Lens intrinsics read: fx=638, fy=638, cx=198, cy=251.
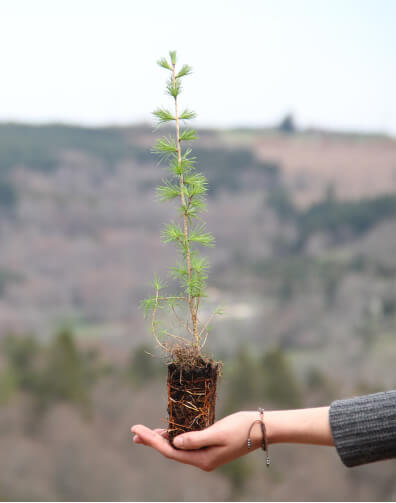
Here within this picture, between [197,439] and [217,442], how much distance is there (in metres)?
0.04

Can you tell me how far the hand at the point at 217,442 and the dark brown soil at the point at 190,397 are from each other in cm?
7

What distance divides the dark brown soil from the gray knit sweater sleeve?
283mm

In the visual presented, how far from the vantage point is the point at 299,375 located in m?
17.8

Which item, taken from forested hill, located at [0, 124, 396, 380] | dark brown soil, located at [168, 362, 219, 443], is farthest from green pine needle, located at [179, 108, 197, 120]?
forested hill, located at [0, 124, 396, 380]

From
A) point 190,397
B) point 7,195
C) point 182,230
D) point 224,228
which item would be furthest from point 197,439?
point 7,195

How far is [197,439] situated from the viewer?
1296 mm

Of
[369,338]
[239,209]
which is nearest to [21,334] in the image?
[239,209]

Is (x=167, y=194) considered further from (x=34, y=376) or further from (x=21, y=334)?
(x=21, y=334)

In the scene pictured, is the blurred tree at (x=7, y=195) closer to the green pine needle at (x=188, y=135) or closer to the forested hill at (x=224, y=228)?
the forested hill at (x=224, y=228)

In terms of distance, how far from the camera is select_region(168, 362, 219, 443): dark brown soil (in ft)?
4.60

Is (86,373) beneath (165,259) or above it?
beneath

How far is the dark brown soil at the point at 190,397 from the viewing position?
1.40 meters

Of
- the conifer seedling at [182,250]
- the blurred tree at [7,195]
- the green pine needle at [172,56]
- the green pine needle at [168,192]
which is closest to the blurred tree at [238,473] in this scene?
the conifer seedling at [182,250]

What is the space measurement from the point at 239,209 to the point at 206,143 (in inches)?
147
